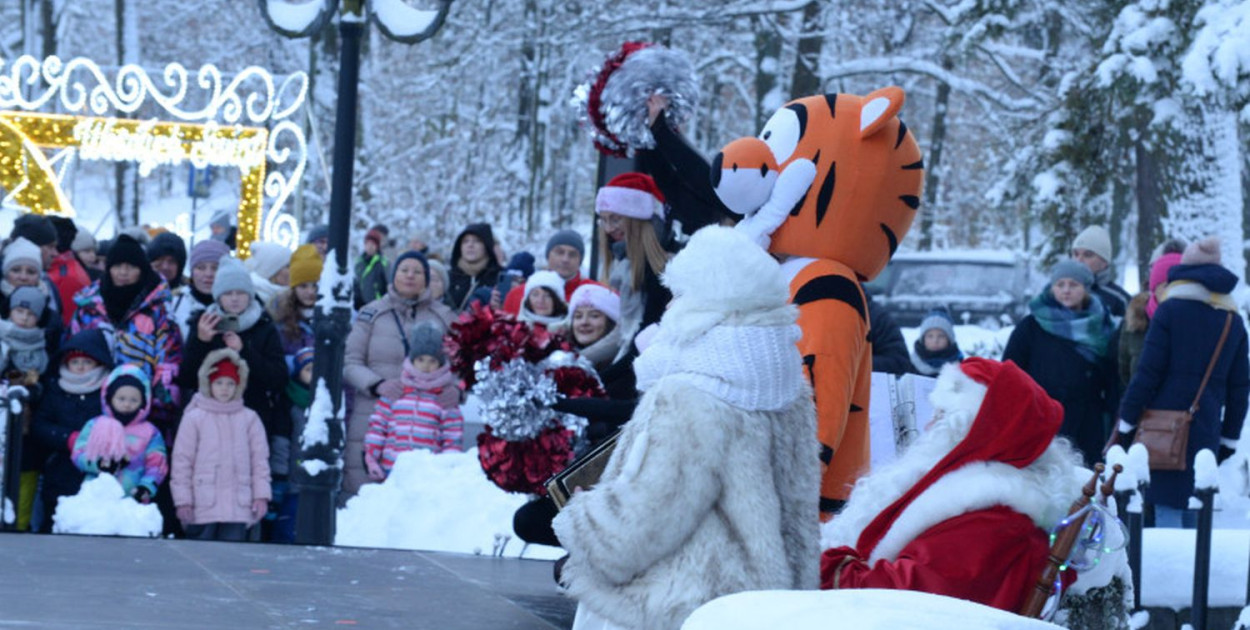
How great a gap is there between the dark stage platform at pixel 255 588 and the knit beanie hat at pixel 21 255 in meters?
2.76

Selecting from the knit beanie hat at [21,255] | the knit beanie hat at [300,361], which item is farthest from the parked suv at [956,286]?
the knit beanie hat at [21,255]

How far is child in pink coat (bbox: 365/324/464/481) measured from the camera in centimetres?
1000

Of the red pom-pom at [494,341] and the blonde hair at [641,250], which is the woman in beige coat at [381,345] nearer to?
the blonde hair at [641,250]

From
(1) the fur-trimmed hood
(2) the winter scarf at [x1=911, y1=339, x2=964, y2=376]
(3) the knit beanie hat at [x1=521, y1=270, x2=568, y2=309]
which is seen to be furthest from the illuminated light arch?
(2) the winter scarf at [x1=911, y1=339, x2=964, y2=376]

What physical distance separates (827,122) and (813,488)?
162cm

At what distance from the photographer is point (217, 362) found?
9328 mm

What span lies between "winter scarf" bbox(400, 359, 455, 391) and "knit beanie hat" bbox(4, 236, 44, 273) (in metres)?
2.24

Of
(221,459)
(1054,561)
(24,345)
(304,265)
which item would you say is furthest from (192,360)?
(1054,561)

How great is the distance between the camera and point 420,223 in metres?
45.4

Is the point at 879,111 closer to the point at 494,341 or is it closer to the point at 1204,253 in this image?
the point at 494,341

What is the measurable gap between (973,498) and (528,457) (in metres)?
2.00

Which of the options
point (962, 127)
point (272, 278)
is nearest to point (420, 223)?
point (962, 127)

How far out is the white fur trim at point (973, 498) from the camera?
4.49m

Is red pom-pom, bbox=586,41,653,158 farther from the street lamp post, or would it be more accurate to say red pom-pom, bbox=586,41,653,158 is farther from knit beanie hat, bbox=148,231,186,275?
knit beanie hat, bbox=148,231,186,275
